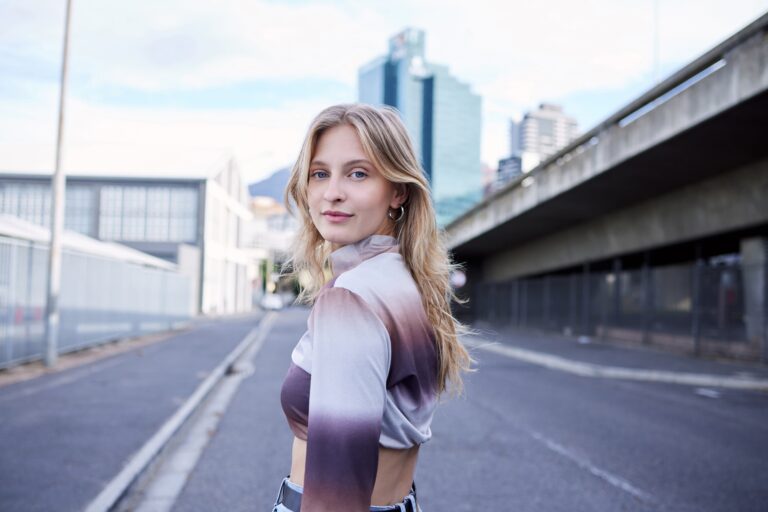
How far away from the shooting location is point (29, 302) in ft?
43.0

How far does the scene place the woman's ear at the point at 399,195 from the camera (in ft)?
5.30

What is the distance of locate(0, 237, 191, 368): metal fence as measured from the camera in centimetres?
1230

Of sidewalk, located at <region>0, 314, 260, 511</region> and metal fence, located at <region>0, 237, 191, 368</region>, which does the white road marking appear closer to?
sidewalk, located at <region>0, 314, 260, 511</region>

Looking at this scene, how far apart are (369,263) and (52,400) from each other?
9.03m

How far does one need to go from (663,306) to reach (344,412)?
20.7m

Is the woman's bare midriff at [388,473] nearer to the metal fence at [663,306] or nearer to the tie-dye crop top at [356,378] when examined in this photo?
the tie-dye crop top at [356,378]

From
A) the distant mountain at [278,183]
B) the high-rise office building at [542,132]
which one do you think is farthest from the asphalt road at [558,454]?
the high-rise office building at [542,132]

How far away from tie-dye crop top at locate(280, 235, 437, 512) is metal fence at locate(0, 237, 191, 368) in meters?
12.2

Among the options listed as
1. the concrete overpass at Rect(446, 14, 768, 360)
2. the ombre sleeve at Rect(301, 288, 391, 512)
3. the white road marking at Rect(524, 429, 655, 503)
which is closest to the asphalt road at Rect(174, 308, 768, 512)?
the white road marking at Rect(524, 429, 655, 503)

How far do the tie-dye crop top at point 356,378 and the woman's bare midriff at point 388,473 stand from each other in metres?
0.05

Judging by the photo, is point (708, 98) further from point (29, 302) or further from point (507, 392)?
point (29, 302)

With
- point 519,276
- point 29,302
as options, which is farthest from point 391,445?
point 519,276

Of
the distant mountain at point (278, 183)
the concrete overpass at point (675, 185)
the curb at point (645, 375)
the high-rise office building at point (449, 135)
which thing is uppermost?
the high-rise office building at point (449, 135)

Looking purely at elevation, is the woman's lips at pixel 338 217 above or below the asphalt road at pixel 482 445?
above
